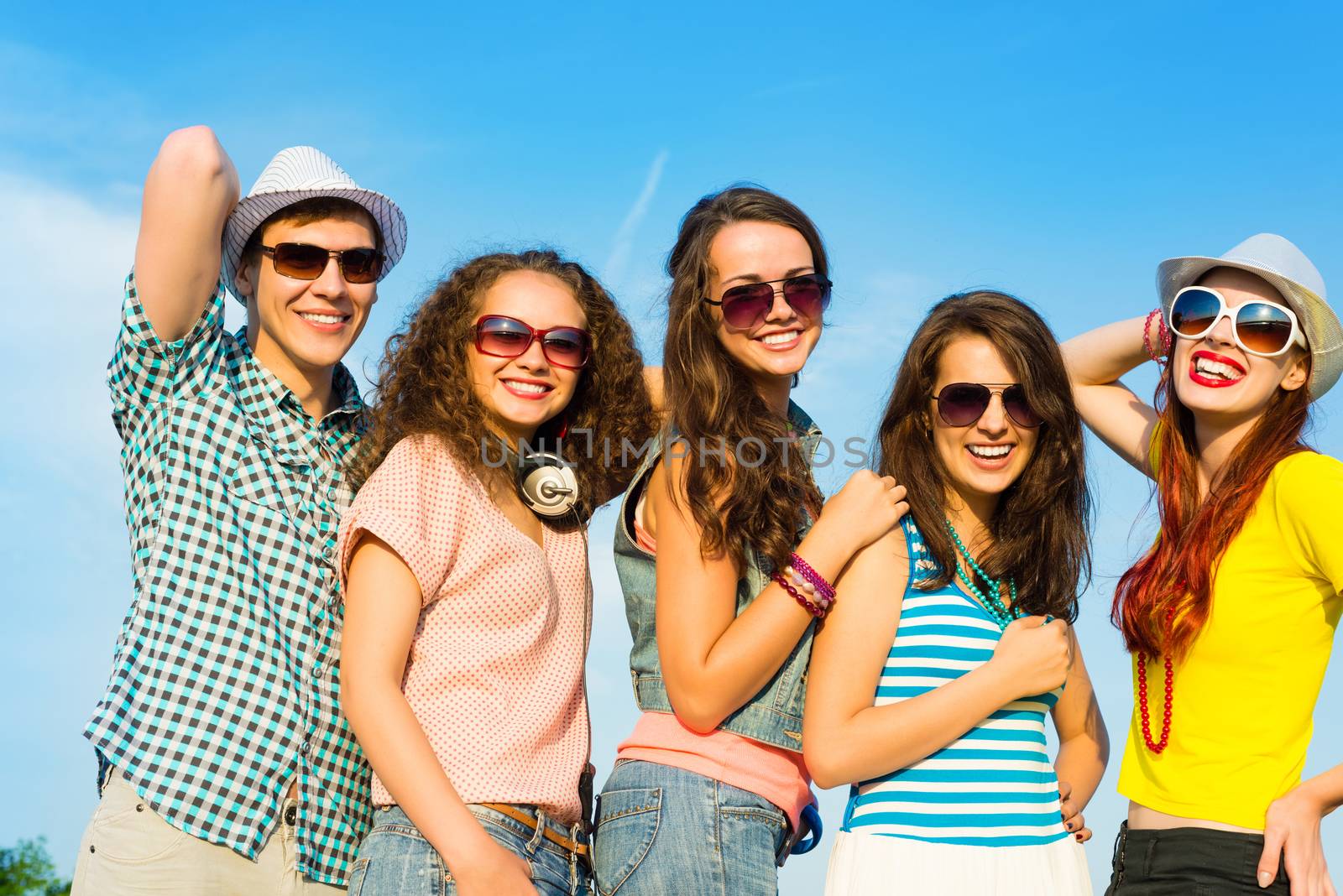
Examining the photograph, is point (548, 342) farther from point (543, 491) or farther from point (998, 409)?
point (998, 409)

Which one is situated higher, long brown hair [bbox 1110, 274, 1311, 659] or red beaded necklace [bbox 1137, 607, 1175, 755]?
long brown hair [bbox 1110, 274, 1311, 659]

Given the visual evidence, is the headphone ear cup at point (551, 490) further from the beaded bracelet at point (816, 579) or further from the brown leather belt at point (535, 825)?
the brown leather belt at point (535, 825)

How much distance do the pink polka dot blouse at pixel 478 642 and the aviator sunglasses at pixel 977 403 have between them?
1.58m

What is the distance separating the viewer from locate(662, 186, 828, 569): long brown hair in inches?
154

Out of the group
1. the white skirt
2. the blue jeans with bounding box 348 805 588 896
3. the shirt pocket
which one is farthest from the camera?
the shirt pocket

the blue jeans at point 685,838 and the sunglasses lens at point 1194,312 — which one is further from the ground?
the sunglasses lens at point 1194,312

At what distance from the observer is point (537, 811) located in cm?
371

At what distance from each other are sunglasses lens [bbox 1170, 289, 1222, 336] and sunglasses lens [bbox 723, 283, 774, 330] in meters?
1.60

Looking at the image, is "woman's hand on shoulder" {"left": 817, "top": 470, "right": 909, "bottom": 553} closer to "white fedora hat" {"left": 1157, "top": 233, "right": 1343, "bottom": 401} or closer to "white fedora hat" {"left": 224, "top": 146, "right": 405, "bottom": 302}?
"white fedora hat" {"left": 1157, "top": 233, "right": 1343, "bottom": 401}

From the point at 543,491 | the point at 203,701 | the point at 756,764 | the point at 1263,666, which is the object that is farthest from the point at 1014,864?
the point at 203,701

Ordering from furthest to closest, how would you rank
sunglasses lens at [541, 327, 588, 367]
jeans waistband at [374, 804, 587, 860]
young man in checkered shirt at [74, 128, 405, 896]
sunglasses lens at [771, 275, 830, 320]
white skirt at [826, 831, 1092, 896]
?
sunglasses lens at [771, 275, 830, 320] < sunglasses lens at [541, 327, 588, 367] < young man in checkered shirt at [74, 128, 405, 896] < white skirt at [826, 831, 1092, 896] < jeans waistband at [374, 804, 587, 860]

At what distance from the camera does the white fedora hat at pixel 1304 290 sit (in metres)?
4.30

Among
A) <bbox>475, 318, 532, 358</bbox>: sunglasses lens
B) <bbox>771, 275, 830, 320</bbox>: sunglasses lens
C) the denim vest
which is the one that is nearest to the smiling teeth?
<bbox>771, 275, 830, 320</bbox>: sunglasses lens

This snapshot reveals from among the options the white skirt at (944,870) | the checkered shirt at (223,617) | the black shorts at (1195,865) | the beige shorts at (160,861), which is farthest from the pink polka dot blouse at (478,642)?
the black shorts at (1195,865)
